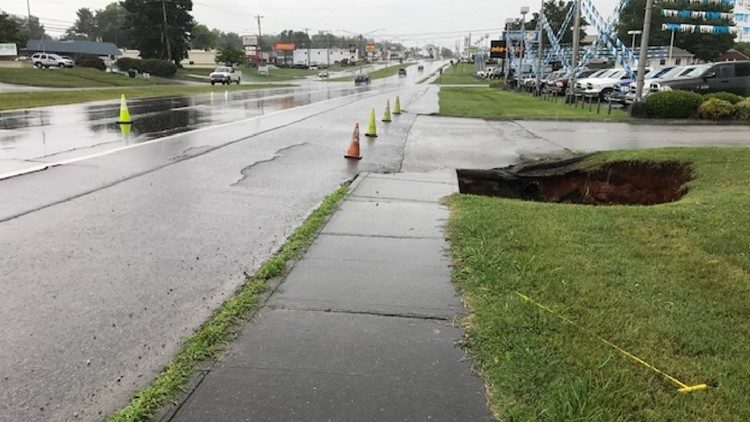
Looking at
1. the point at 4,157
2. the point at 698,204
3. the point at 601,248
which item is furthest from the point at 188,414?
the point at 4,157

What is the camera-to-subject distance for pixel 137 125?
656 inches

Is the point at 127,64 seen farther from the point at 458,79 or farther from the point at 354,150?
the point at 354,150

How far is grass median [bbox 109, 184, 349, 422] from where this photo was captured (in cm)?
308

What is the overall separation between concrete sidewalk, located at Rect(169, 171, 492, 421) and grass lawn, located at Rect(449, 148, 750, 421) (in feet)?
0.71

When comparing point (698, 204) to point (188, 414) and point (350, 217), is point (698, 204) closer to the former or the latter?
point (350, 217)

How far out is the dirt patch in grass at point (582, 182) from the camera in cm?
1048

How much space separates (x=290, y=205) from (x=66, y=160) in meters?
5.09

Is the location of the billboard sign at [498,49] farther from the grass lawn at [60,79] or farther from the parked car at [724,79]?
the parked car at [724,79]

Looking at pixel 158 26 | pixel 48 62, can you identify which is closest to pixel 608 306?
pixel 48 62

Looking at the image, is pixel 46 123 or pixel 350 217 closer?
pixel 350 217

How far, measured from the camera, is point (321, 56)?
156500mm

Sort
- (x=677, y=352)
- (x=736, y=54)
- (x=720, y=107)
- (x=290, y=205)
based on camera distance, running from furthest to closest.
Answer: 1. (x=736, y=54)
2. (x=720, y=107)
3. (x=290, y=205)
4. (x=677, y=352)

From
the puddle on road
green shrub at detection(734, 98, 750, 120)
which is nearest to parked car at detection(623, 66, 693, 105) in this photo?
green shrub at detection(734, 98, 750, 120)

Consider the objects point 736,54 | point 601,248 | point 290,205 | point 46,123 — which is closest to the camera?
point 601,248
